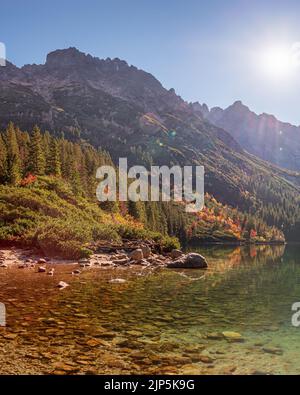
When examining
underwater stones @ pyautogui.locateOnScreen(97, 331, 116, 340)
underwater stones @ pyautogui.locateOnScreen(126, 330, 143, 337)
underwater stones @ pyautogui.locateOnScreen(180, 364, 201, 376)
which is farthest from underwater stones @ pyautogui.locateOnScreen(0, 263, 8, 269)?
underwater stones @ pyautogui.locateOnScreen(180, 364, 201, 376)

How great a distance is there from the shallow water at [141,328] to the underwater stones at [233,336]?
221 millimetres

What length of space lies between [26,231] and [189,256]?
60.2 ft

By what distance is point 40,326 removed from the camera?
13250 mm

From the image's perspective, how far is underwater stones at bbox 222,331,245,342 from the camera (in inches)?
511

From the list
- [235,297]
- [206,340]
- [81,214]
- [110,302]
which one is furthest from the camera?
[81,214]

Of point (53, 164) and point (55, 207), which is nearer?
point (55, 207)

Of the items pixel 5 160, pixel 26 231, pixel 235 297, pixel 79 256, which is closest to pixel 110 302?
pixel 235 297

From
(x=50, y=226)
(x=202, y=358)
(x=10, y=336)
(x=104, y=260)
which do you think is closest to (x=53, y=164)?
(x=50, y=226)

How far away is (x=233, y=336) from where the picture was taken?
A: 1338 centimetres

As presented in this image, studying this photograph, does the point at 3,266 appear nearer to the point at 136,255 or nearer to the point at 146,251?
the point at 136,255

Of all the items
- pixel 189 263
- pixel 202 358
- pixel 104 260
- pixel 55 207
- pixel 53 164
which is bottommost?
pixel 189 263

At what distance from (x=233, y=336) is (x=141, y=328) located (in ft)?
11.7

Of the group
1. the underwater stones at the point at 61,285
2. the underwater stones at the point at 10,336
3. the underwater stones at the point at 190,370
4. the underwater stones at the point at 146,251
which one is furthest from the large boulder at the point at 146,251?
the underwater stones at the point at 190,370
